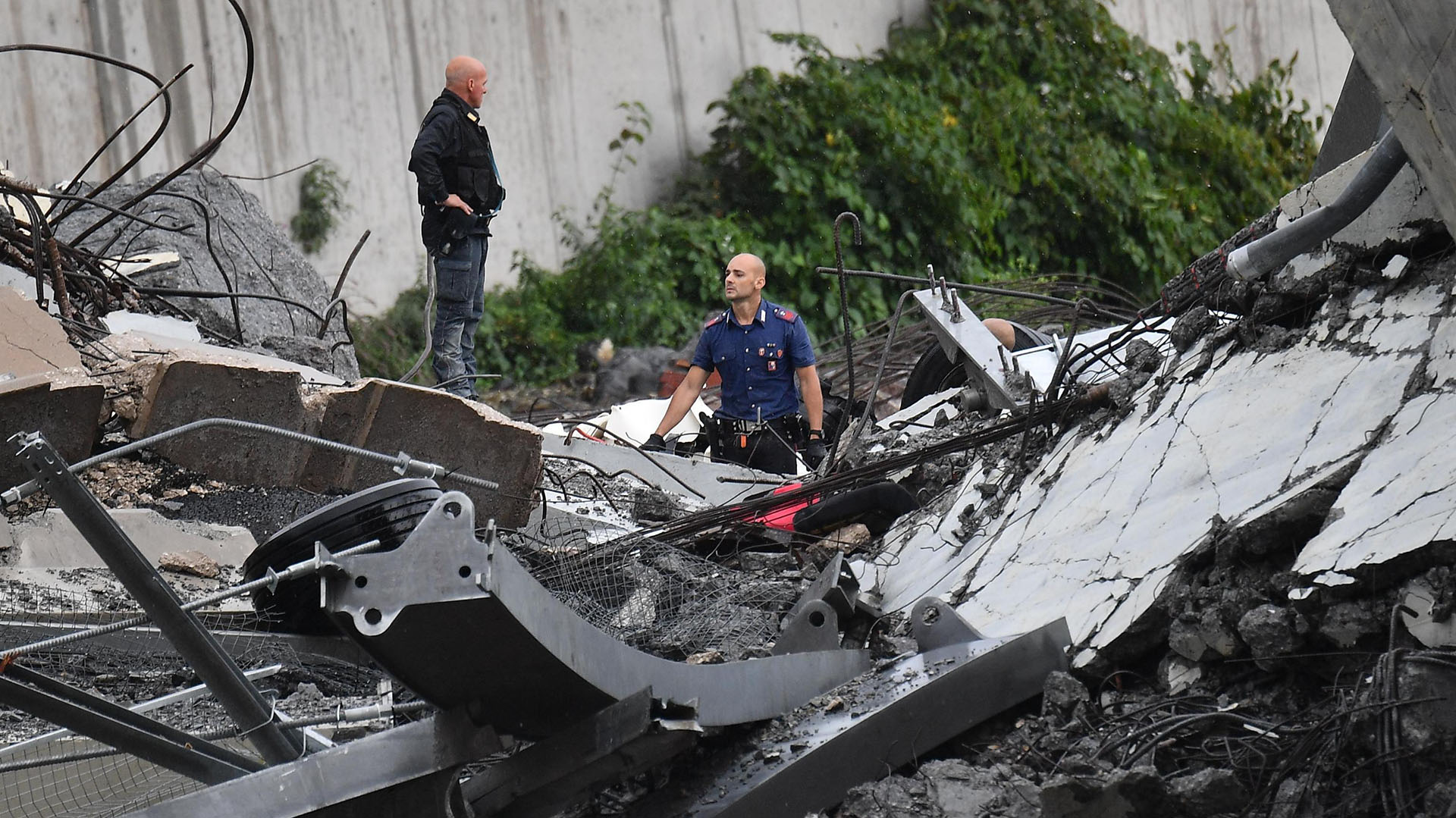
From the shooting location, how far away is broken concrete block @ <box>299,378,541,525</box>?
15.1 feet

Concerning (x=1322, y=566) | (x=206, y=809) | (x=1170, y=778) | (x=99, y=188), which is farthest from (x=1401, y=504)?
(x=99, y=188)

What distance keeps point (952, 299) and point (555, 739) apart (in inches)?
134

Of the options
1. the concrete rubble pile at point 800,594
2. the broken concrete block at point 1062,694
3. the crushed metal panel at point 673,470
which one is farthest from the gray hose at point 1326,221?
the crushed metal panel at point 673,470

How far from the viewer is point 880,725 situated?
9.57 ft

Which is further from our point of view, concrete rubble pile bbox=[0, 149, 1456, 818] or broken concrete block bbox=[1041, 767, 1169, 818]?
concrete rubble pile bbox=[0, 149, 1456, 818]

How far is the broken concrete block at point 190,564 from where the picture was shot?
395 cm

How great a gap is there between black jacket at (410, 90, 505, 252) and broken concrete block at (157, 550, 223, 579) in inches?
122

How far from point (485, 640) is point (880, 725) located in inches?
39.2

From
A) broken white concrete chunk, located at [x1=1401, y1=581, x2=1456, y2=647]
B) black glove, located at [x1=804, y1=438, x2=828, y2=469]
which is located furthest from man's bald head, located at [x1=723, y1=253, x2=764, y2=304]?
broken white concrete chunk, located at [x1=1401, y1=581, x2=1456, y2=647]

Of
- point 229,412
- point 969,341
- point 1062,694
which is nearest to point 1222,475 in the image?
point 1062,694

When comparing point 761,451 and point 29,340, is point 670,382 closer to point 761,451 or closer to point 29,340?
point 761,451

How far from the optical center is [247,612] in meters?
3.44

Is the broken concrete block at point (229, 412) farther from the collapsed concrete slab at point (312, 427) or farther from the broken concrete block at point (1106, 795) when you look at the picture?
the broken concrete block at point (1106, 795)

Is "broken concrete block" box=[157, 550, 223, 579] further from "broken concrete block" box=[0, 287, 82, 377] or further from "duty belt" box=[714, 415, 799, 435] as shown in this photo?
"duty belt" box=[714, 415, 799, 435]
